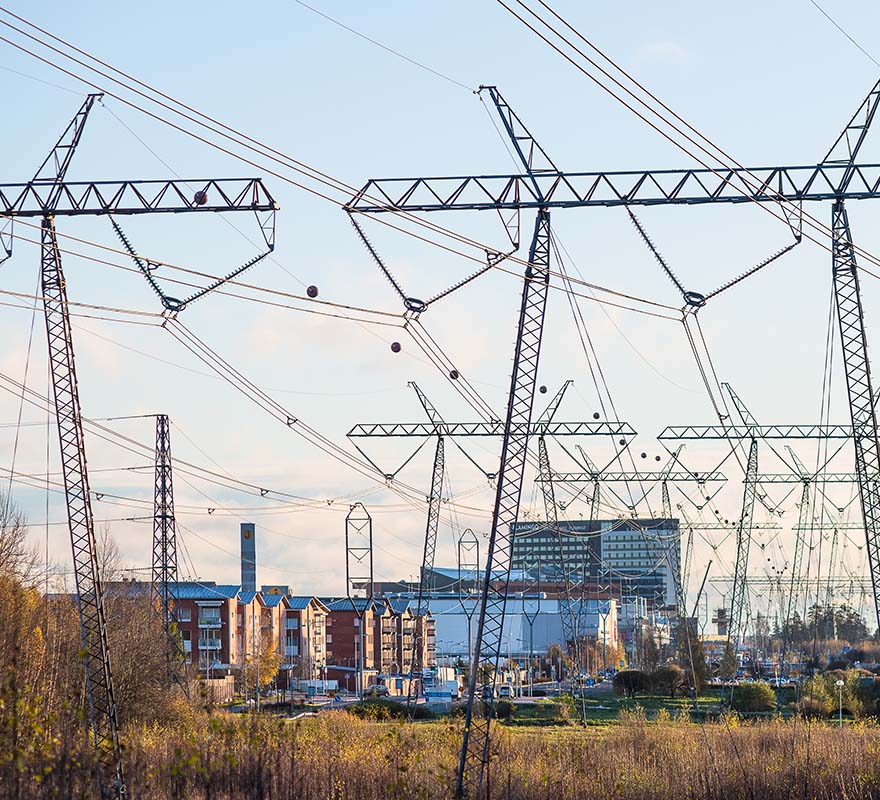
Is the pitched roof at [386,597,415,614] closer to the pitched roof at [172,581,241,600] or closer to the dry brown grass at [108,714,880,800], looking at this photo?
the pitched roof at [172,581,241,600]

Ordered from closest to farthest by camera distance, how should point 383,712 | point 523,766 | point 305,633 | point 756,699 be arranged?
point 523,766
point 383,712
point 756,699
point 305,633

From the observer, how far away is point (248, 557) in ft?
472

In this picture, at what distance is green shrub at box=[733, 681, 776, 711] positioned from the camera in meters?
59.0

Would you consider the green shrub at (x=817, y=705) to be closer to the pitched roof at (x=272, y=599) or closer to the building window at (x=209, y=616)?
the building window at (x=209, y=616)

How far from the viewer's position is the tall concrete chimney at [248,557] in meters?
140

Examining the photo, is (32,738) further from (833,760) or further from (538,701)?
(538,701)

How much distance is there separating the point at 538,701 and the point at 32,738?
46.8 meters

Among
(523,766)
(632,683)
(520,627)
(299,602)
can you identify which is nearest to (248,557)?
(299,602)

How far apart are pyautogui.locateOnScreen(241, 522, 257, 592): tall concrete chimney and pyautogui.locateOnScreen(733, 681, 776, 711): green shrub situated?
257 ft

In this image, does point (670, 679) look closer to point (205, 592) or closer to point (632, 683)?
point (632, 683)

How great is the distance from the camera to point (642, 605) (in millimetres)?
187625

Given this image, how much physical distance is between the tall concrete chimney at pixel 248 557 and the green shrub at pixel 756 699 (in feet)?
257

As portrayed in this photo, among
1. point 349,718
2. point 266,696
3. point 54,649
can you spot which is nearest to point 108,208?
point 54,649

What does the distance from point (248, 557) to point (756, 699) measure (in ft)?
297
